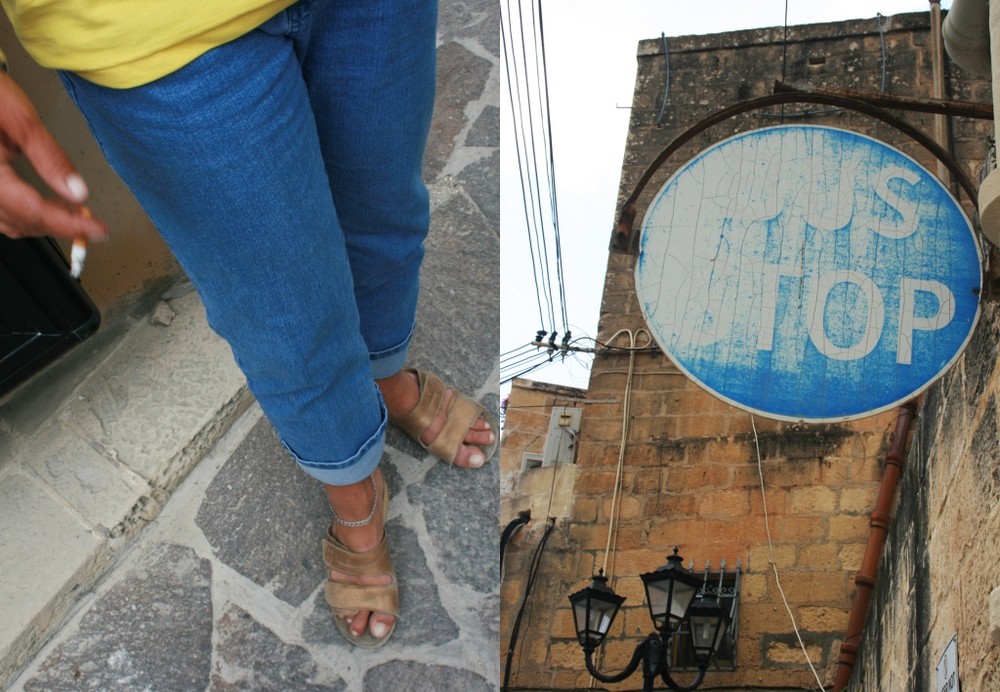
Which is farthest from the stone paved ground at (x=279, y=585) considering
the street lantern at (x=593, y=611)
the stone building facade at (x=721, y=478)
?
the stone building facade at (x=721, y=478)

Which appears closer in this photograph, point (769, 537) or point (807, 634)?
point (807, 634)

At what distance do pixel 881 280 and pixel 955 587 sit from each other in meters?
1.19

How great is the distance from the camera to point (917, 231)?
9.25 feet

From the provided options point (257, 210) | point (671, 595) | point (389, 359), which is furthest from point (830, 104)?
point (671, 595)

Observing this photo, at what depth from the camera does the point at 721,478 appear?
7613mm

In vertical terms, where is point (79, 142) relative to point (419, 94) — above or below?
below

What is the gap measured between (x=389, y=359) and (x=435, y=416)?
36cm

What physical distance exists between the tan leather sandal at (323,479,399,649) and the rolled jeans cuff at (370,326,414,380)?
0.43 metres

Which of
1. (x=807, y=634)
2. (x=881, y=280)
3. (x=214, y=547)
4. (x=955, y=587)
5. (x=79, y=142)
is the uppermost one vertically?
(x=79, y=142)

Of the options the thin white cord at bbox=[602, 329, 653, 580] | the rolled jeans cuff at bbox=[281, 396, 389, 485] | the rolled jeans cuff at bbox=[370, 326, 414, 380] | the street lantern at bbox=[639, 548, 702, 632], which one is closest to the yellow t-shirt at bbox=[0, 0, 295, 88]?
the rolled jeans cuff at bbox=[281, 396, 389, 485]

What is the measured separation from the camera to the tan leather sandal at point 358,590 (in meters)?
2.53

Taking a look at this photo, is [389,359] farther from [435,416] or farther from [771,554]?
[771,554]

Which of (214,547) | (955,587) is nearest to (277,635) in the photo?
(214,547)

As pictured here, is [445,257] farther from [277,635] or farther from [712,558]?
[712,558]
